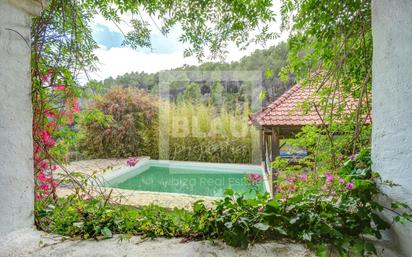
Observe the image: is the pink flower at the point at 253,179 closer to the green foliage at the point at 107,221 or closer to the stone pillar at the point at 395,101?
the green foliage at the point at 107,221

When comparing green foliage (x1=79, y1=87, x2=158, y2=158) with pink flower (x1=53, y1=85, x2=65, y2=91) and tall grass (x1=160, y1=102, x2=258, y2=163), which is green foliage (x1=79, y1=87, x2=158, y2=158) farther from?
pink flower (x1=53, y1=85, x2=65, y2=91)

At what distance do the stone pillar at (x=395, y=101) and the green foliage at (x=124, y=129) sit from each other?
25.7 feet

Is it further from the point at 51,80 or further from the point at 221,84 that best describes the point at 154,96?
the point at 51,80

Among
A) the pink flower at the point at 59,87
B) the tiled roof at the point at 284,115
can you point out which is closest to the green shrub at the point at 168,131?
the tiled roof at the point at 284,115

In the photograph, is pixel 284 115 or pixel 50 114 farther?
pixel 284 115

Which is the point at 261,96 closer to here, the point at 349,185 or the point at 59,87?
the point at 349,185

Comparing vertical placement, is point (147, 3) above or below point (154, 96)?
below

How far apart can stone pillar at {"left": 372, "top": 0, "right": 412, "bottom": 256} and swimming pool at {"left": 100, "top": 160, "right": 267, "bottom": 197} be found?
449 centimetres

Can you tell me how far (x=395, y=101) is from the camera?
86cm


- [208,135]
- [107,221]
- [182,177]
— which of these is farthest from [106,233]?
[208,135]

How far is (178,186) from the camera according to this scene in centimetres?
600

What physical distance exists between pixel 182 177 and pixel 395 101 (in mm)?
6342

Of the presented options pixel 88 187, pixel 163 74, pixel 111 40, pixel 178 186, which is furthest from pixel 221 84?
pixel 88 187

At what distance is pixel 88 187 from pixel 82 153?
24.6 feet
